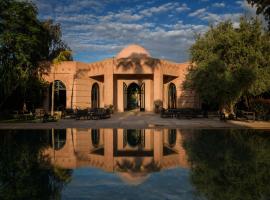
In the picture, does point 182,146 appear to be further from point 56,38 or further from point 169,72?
point 56,38

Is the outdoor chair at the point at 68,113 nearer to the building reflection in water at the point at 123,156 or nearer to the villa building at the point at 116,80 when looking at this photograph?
the villa building at the point at 116,80

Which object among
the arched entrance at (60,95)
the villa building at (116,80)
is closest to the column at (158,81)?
the villa building at (116,80)

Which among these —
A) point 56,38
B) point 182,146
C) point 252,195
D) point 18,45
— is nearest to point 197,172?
point 252,195

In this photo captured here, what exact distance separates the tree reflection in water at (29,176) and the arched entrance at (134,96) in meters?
31.2

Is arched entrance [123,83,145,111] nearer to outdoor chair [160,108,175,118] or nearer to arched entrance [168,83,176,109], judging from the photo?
arched entrance [168,83,176,109]

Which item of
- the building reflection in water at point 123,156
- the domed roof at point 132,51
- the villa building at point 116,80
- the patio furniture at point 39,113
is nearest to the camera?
the building reflection in water at point 123,156

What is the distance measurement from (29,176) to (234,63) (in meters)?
19.6

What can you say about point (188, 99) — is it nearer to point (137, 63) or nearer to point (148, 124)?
point (137, 63)

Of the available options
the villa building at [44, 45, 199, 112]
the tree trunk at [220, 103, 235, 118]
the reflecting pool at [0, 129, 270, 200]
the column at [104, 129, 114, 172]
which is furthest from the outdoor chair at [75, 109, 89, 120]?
the reflecting pool at [0, 129, 270, 200]

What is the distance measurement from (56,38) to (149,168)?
40.1m

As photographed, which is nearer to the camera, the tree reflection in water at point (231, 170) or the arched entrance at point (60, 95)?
the tree reflection in water at point (231, 170)

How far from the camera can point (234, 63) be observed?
902 inches

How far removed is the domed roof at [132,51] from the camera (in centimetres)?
3659

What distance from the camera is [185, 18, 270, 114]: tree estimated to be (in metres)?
21.7
